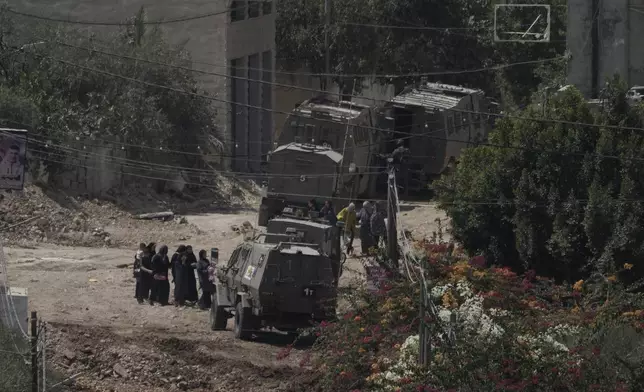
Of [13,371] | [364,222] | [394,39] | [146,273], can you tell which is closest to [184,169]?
[364,222]

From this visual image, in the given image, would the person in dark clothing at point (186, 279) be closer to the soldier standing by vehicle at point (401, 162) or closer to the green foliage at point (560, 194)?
the green foliage at point (560, 194)

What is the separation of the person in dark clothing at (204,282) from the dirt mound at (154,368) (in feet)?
10.1

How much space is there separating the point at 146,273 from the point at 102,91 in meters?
13.2

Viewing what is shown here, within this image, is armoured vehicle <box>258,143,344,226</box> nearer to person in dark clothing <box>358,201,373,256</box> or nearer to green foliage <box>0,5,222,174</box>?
person in dark clothing <box>358,201,373,256</box>

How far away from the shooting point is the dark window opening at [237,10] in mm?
44088

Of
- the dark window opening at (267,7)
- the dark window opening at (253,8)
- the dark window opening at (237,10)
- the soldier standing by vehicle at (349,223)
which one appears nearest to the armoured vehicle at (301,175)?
the soldier standing by vehicle at (349,223)

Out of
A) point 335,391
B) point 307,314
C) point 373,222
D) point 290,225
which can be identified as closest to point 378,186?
point 373,222

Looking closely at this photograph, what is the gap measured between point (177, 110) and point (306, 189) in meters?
7.77

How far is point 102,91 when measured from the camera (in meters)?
38.3

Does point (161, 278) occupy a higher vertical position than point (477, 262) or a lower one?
lower

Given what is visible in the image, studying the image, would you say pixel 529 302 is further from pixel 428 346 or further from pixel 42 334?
pixel 42 334

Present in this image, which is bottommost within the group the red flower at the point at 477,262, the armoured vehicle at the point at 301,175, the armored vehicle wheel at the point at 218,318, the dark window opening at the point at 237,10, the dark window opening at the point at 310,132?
the armored vehicle wheel at the point at 218,318

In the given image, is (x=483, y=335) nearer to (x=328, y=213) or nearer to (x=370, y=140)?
(x=328, y=213)

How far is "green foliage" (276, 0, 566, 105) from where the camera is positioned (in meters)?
53.2
